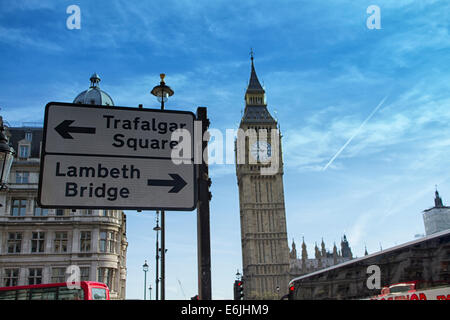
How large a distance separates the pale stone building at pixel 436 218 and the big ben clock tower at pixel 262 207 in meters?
52.1

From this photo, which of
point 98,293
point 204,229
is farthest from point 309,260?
point 204,229

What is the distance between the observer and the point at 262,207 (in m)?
94.6

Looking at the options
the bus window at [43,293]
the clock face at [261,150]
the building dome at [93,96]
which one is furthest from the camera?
the clock face at [261,150]

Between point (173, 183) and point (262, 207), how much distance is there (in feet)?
305

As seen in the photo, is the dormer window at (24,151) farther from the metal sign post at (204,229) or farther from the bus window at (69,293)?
the metal sign post at (204,229)

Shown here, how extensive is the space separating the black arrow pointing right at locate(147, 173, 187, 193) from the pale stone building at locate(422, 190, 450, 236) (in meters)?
129

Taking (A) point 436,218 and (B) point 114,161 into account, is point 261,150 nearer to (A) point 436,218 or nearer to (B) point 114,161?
(A) point 436,218

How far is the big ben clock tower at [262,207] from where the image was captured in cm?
8862

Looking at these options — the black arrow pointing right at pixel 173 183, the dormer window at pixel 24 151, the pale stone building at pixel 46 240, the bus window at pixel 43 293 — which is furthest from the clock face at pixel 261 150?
the black arrow pointing right at pixel 173 183

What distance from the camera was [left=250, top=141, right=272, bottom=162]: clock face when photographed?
3757 inches

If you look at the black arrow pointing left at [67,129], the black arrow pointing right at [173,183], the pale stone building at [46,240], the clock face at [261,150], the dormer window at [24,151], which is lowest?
the black arrow pointing right at [173,183]

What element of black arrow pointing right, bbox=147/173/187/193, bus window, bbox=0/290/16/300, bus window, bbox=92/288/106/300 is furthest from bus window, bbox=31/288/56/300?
black arrow pointing right, bbox=147/173/187/193
